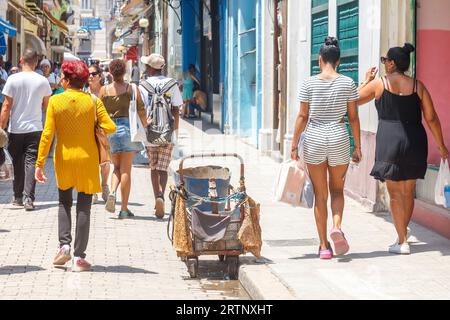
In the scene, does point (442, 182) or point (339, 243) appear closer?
point (339, 243)

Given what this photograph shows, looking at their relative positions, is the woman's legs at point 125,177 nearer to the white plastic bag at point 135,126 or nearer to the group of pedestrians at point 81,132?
the group of pedestrians at point 81,132

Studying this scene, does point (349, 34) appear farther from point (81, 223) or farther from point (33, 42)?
point (33, 42)

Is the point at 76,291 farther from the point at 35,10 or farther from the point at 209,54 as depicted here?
the point at 35,10

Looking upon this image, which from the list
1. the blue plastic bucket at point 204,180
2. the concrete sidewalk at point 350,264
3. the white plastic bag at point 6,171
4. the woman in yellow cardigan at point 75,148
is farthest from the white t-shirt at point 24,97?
the woman in yellow cardigan at point 75,148

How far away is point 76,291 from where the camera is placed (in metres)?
7.54

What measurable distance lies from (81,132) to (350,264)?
243cm

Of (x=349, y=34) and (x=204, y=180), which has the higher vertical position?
(x=349, y=34)

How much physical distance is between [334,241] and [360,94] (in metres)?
1.31

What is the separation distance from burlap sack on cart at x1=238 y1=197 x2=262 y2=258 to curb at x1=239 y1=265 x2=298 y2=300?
15 cm

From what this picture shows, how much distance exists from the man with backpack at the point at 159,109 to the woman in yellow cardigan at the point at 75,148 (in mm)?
2918

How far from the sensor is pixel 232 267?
833 centimetres

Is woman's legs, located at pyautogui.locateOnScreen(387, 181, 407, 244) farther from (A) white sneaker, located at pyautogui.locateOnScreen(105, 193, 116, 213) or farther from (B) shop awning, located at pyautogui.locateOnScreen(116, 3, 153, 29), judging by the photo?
(B) shop awning, located at pyautogui.locateOnScreen(116, 3, 153, 29)


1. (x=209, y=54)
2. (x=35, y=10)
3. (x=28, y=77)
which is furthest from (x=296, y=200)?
(x=35, y=10)

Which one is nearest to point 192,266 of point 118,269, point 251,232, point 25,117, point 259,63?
point 251,232
